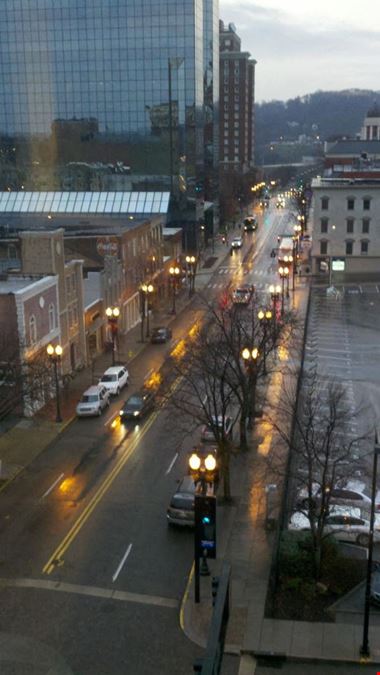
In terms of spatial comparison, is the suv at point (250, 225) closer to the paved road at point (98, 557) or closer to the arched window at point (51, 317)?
the arched window at point (51, 317)

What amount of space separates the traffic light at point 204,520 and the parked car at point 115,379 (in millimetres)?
22644

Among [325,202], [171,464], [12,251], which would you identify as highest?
[325,202]

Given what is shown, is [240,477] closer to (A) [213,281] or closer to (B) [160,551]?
(B) [160,551]

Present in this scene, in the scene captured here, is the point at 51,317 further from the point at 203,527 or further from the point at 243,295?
the point at 243,295

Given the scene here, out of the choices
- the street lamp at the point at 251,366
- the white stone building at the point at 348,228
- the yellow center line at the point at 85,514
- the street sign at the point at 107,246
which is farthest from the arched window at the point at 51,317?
the white stone building at the point at 348,228

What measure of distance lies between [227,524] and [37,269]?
24.2 m

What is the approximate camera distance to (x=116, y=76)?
104 metres

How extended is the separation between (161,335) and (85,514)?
3000 cm

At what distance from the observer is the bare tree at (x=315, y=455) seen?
2414 centimetres

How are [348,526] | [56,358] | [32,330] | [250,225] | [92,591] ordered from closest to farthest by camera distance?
[92,591], [348,526], [56,358], [32,330], [250,225]

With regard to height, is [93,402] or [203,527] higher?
[203,527]

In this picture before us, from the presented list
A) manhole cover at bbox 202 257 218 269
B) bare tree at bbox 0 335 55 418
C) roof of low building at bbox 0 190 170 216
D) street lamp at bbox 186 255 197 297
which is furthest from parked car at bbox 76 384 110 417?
roof of low building at bbox 0 190 170 216

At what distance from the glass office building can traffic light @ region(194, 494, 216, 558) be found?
83660mm

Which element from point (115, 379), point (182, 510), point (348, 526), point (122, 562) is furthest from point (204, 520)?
point (115, 379)
